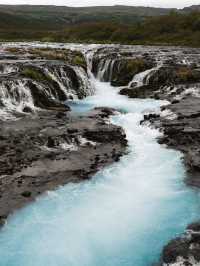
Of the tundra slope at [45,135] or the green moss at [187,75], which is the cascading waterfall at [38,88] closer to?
the tundra slope at [45,135]

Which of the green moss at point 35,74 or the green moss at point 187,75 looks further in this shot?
the green moss at point 187,75

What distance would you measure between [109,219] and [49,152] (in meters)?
7.78

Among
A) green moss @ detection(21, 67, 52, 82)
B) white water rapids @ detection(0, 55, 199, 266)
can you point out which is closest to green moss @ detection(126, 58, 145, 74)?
green moss @ detection(21, 67, 52, 82)

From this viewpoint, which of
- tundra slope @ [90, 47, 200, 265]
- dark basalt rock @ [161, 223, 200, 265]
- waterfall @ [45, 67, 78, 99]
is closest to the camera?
dark basalt rock @ [161, 223, 200, 265]

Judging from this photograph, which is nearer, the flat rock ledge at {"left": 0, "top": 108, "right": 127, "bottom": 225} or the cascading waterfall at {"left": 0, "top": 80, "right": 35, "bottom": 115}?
the flat rock ledge at {"left": 0, "top": 108, "right": 127, "bottom": 225}

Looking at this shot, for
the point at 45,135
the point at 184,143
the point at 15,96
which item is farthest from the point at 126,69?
the point at 184,143

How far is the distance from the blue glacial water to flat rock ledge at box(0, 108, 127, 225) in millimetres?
820

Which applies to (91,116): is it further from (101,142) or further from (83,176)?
(83,176)

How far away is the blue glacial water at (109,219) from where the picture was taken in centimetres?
1452

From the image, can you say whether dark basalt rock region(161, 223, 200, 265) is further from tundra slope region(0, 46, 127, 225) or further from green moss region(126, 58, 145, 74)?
green moss region(126, 58, 145, 74)

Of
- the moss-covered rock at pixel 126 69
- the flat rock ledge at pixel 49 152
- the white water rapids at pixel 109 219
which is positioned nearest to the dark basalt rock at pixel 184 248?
the white water rapids at pixel 109 219

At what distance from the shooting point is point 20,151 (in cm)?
2345

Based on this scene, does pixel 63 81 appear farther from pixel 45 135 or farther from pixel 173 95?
pixel 45 135

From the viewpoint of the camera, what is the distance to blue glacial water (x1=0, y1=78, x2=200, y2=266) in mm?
14516
